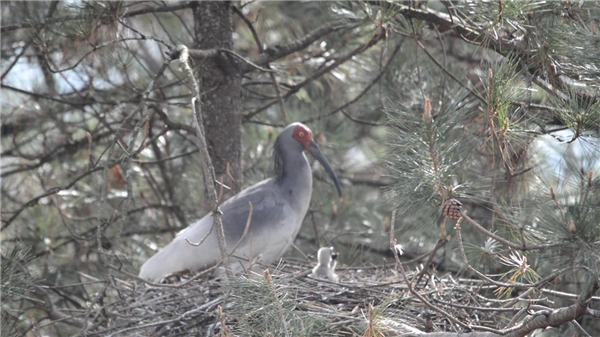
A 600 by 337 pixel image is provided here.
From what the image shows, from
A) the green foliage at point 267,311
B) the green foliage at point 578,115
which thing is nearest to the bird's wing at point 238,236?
the green foliage at point 267,311

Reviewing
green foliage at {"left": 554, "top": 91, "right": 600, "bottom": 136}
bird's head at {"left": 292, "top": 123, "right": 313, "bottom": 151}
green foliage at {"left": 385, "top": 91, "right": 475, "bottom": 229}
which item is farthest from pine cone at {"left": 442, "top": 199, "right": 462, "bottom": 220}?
bird's head at {"left": 292, "top": 123, "right": 313, "bottom": 151}

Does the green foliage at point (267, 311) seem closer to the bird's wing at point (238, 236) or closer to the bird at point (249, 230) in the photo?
the bird at point (249, 230)

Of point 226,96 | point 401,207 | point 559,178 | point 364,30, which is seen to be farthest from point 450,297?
point 364,30

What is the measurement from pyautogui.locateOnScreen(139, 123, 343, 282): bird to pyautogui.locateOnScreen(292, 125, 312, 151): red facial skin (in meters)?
0.17

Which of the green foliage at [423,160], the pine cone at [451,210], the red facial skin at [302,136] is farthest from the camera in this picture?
the red facial skin at [302,136]

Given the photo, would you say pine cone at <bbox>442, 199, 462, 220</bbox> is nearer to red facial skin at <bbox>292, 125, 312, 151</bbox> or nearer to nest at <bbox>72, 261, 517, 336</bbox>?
nest at <bbox>72, 261, 517, 336</bbox>

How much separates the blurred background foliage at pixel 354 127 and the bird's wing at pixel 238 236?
44cm

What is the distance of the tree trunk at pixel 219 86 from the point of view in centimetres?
501

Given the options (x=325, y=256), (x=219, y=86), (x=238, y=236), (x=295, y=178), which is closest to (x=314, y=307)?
(x=325, y=256)

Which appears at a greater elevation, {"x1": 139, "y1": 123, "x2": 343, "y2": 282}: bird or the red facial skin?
the red facial skin

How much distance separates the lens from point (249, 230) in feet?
16.3

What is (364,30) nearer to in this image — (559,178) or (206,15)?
(206,15)

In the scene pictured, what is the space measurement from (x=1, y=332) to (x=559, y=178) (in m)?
2.72

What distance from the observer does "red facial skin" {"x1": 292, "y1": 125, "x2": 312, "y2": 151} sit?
543 cm
